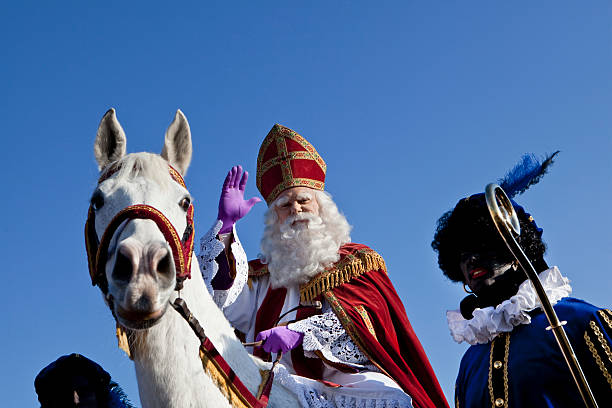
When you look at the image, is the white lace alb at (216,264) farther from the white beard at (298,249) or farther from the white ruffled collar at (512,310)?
the white ruffled collar at (512,310)

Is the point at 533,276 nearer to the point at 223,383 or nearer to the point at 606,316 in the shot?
the point at 606,316

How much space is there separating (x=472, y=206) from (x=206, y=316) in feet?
6.05

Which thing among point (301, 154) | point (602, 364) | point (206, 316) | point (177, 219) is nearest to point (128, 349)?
point (206, 316)

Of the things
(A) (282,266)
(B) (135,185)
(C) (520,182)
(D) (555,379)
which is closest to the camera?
(D) (555,379)

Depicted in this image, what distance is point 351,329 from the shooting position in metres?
5.18

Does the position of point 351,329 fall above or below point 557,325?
above

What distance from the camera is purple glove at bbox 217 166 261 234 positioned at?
586 centimetres

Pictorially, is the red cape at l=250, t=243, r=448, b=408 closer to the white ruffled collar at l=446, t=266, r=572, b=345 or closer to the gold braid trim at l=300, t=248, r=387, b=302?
the gold braid trim at l=300, t=248, r=387, b=302

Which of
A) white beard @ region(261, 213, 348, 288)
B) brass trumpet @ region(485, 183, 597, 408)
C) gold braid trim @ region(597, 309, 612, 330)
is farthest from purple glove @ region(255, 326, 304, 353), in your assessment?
gold braid trim @ region(597, 309, 612, 330)

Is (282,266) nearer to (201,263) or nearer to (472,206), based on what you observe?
(201,263)

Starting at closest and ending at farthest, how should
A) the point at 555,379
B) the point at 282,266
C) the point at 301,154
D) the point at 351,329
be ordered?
the point at 555,379
the point at 351,329
the point at 282,266
the point at 301,154

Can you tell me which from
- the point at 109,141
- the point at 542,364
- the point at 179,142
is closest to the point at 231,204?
the point at 179,142

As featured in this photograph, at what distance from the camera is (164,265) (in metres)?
3.38

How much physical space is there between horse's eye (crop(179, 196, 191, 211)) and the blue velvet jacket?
1962 mm
